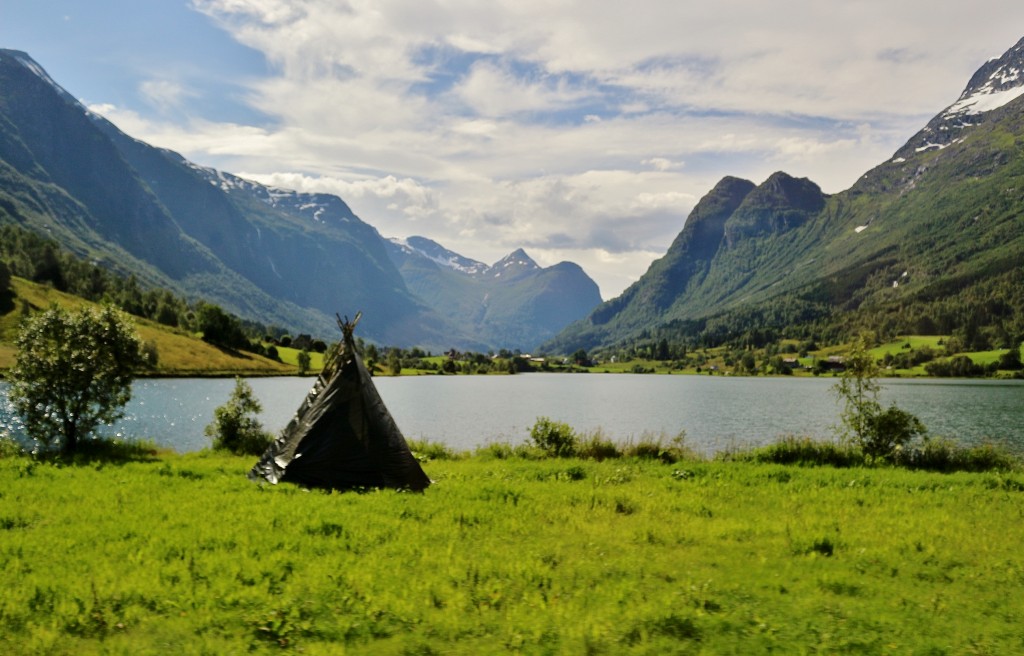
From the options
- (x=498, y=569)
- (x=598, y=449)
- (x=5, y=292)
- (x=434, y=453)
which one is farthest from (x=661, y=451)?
(x=5, y=292)

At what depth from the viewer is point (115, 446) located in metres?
27.0

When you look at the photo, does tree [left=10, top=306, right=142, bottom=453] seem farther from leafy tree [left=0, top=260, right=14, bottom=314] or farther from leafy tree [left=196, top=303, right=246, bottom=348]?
leafy tree [left=196, top=303, right=246, bottom=348]

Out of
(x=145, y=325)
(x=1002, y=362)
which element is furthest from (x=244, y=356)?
(x=1002, y=362)

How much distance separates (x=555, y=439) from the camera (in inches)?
1169

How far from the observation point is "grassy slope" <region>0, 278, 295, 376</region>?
5369 inches

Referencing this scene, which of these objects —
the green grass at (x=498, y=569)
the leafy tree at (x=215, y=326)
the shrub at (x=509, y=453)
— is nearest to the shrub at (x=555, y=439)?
the shrub at (x=509, y=453)

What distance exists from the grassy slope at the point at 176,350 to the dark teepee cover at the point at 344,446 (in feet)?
403

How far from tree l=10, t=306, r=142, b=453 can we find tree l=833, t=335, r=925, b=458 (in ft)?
104

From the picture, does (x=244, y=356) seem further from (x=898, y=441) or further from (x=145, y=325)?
(x=898, y=441)

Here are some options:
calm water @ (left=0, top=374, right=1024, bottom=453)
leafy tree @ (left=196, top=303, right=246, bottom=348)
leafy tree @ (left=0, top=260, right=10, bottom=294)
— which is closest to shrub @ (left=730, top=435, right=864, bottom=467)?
calm water @ (left=0, top=374, right=1024, bottom=453)

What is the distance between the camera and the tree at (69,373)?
80.7ft

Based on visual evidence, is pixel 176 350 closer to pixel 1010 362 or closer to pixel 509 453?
Answer: pixel 509 453

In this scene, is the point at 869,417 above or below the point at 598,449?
above

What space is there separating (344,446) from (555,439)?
39.2 feet
